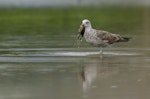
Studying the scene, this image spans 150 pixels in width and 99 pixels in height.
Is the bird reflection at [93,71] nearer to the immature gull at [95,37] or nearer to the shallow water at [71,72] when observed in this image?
the shallow water at [71,72]

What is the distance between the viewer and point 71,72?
13500 millimetres

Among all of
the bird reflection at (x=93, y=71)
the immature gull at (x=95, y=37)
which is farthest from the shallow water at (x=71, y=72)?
the immature gull at (x=95, y=37)

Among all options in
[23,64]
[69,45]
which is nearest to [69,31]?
[69,45]

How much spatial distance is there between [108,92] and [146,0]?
3692cm

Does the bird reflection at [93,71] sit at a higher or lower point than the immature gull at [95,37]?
lower

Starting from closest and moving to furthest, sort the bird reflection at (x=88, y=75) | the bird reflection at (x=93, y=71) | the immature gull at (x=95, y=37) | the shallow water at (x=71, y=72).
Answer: the shallow water at (x=71, y=72), the bird reflection at (x=88, y=75), the bird reflection at (x=93, y=71), the immature gull at (x=95, y=37)

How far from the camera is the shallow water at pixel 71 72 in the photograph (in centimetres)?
1105

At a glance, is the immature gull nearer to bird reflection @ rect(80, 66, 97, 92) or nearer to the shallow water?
the shallow water

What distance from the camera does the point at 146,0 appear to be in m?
47.5

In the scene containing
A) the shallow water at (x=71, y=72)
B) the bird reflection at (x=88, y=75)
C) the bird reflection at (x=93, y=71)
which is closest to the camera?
the shallow water at (x=71, y=72)

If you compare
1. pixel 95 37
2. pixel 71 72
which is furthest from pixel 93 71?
pixel 95 37

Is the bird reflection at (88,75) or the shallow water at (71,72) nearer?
the shallow water at (71,72)

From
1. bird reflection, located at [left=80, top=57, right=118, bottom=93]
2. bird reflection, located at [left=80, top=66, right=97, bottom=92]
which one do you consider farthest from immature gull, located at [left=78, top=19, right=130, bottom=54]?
bird reflection, located at [left=80, top=66, right=97, bottom=92]

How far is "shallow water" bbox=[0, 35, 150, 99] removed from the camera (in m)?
11.1
